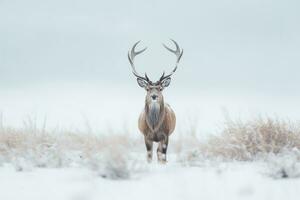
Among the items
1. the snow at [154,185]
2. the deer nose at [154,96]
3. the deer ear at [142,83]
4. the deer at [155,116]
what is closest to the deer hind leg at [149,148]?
the deer at [155,116]

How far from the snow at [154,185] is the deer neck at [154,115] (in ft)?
11.4

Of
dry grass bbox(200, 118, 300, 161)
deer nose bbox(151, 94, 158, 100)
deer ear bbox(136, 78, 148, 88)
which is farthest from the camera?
deer ear bbox(136, 78, 148, 88)

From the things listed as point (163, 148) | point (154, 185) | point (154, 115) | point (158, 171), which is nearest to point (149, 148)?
point (163, 148)

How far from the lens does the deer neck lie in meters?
11.7

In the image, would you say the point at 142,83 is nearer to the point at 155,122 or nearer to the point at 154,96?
the point at 154,96

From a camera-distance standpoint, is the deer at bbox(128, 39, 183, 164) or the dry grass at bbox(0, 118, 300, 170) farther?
the deer at bbox(128, 39, 183, 164)

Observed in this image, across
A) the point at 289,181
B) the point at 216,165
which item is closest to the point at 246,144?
the point at 216,165

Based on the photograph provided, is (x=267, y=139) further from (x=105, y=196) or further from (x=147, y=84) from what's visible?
(x=105, y=196)

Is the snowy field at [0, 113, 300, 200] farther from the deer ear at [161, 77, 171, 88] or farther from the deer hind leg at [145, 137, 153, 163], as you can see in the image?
the deer ear at [161, 77, 171, 88]

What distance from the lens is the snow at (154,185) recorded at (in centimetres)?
627

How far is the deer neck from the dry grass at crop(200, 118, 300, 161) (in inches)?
54.3

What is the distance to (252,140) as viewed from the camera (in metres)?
10.3

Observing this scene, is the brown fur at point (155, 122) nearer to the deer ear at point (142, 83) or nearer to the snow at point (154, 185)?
the deer ear at point (142, 83)

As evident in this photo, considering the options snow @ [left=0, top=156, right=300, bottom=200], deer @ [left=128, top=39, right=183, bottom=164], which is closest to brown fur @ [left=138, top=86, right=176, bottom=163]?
deer @ [left=128, top=39, right=183, bottom=164]
